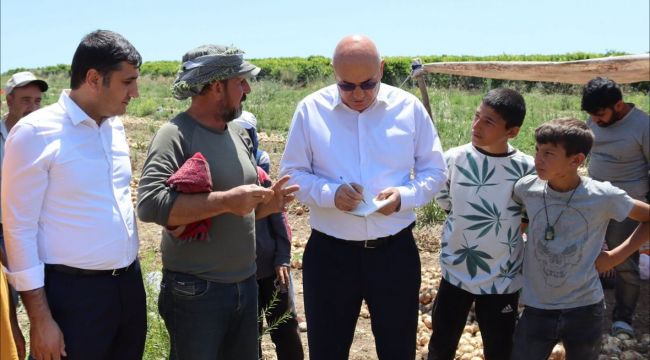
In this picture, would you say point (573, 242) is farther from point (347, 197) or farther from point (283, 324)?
point (283, 324)

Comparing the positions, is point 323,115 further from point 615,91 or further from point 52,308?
point 615,91

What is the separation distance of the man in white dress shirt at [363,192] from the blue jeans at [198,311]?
436 mm

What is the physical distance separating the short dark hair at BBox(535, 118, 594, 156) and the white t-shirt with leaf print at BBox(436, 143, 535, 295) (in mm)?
211

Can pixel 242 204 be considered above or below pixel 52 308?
above

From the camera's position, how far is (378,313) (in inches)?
99.7

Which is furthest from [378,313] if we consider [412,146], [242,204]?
[242,204]

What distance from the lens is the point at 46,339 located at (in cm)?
194

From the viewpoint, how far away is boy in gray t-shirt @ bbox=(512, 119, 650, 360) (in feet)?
8.30

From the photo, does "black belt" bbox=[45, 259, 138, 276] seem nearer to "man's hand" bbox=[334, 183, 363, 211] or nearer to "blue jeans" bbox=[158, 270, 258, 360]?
"blue jeans" bbox=[158, 270, 258, 360]

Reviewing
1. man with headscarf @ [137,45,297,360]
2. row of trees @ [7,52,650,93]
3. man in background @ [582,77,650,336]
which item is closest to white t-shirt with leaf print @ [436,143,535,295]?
man with headscarf @ [137,45,297,360]

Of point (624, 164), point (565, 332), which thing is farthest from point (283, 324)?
point (624, 164)

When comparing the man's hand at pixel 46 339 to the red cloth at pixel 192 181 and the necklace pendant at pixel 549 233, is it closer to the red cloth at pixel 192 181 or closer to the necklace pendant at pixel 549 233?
the red cloth at pixel 192 181

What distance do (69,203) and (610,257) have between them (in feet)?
6.87

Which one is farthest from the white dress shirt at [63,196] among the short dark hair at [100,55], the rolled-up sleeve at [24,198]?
the short dark hair at [100,55]
